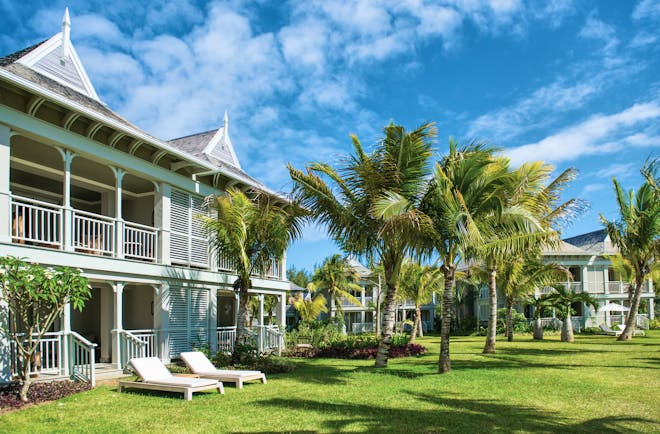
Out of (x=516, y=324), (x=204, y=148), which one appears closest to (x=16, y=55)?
(x=204, y=148)

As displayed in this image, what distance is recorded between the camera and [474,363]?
Result: 56.9 ft

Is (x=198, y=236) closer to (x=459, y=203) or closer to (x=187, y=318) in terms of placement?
(x=187, y=318)

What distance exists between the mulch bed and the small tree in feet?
0.66

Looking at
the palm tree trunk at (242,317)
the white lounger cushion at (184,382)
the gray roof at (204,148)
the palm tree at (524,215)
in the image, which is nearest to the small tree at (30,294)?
the white lounger cushion at (184,382)

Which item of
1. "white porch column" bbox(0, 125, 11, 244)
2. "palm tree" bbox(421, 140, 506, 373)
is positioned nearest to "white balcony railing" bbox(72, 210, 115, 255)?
"white porch column" bbox(0, 125, 11, 244)

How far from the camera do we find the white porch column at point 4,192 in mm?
11438

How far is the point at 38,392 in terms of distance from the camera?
1071 cm

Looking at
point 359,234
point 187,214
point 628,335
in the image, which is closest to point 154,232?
point 187,214

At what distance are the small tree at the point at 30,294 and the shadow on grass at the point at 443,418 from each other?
431 centimetres

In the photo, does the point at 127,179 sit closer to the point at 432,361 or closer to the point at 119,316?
the point at 119,316

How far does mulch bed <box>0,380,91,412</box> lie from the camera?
991cm

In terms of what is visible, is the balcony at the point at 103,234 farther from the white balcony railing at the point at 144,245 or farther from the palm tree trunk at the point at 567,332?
the palm tree trunk at the point at 567,332

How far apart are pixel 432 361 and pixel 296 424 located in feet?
36.6

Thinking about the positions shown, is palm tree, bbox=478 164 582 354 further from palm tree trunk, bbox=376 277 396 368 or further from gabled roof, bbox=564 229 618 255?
gabled roof, bbox=564 229 618 255
